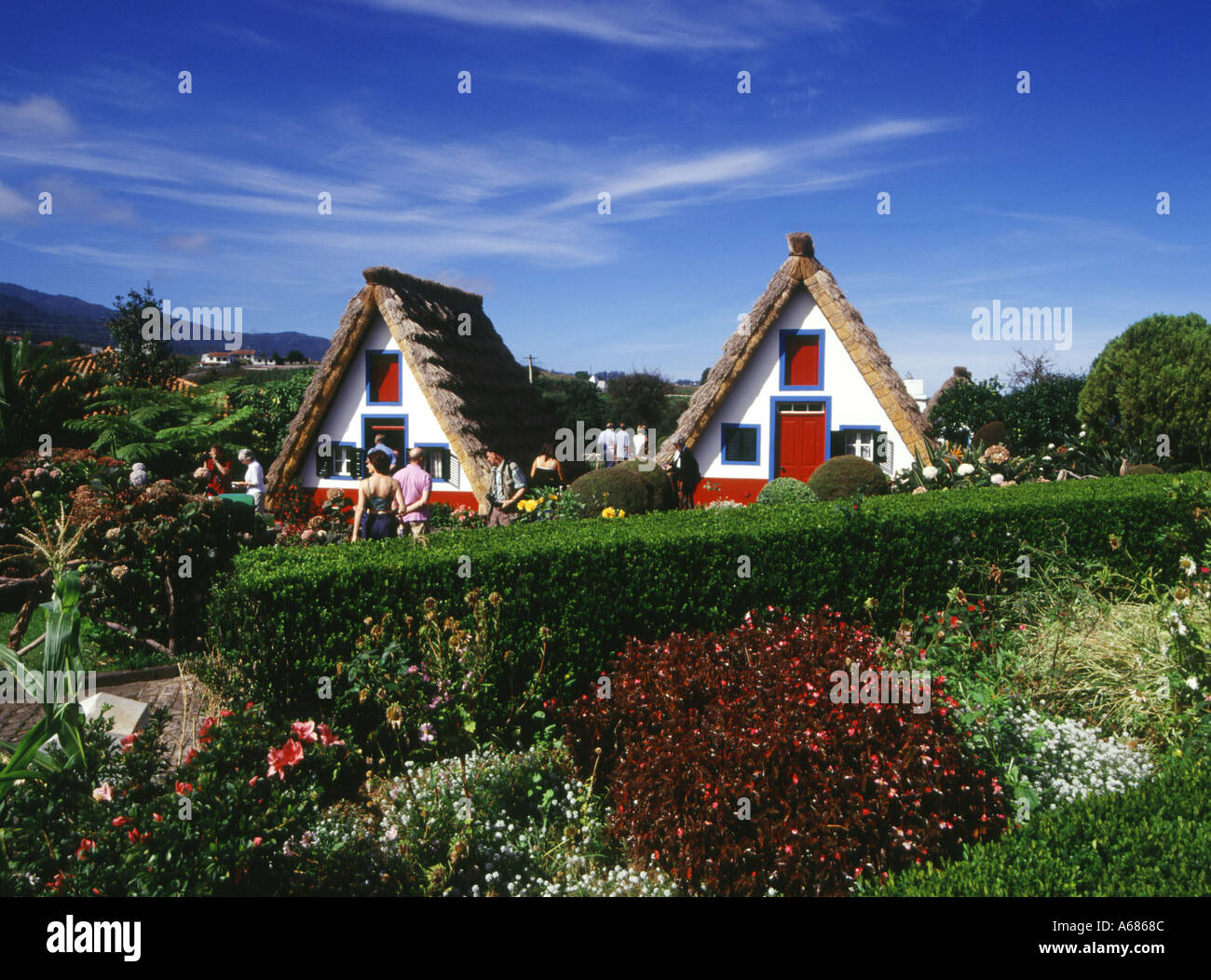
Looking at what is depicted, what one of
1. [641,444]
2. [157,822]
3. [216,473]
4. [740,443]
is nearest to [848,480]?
[740,443]

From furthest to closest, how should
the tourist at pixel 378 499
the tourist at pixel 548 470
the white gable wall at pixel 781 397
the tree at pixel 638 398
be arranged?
1. the tree at pixel 638 398
2. the white gable wall at pixel 781 397
3. the tourist at pixel 548 470
4. the tourist at pixel 378 499

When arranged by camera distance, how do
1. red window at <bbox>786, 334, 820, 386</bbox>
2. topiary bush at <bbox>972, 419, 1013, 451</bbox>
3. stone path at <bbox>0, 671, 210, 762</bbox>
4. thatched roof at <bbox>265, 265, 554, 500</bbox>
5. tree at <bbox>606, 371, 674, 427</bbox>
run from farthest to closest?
tree at <bbox>606, 371, 674, 427</bbox> < red window at <bbox>786, 334, 820, 386</bbox> < thatched roof at <bbox>265, 265, 554, 500</bbox> < topiary bush at <bbox>972, 419, 1013, 451</bbox> < stone path at <bbox>0, 671, 210, 762</bbox>

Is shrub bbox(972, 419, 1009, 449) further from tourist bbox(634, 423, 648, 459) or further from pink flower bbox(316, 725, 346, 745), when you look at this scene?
pink flower bbox(316, 725, 346, 745)

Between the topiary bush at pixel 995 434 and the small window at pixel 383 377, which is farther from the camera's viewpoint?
the small window at pixel 383 377

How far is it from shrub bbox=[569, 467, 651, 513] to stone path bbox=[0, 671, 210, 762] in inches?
250

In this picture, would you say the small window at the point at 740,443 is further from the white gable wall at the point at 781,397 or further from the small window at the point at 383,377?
the small window at the point at 383,377

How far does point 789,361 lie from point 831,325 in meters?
1.06

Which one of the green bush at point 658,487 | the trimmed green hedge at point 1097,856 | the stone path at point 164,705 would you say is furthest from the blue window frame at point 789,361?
the trimmed green hedge at point 1097,856

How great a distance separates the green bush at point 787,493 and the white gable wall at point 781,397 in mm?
2294

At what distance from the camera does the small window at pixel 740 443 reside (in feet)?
53.7

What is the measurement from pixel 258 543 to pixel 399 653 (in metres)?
3.59

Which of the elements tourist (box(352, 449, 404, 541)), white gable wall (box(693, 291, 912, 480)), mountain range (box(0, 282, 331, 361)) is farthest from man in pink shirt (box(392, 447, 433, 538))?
mountain range (box(0, 282, 331, 361))

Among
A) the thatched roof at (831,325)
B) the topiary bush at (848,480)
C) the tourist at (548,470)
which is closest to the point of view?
the tourist at (548,470)

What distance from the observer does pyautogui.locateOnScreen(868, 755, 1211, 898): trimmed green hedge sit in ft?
11.0
